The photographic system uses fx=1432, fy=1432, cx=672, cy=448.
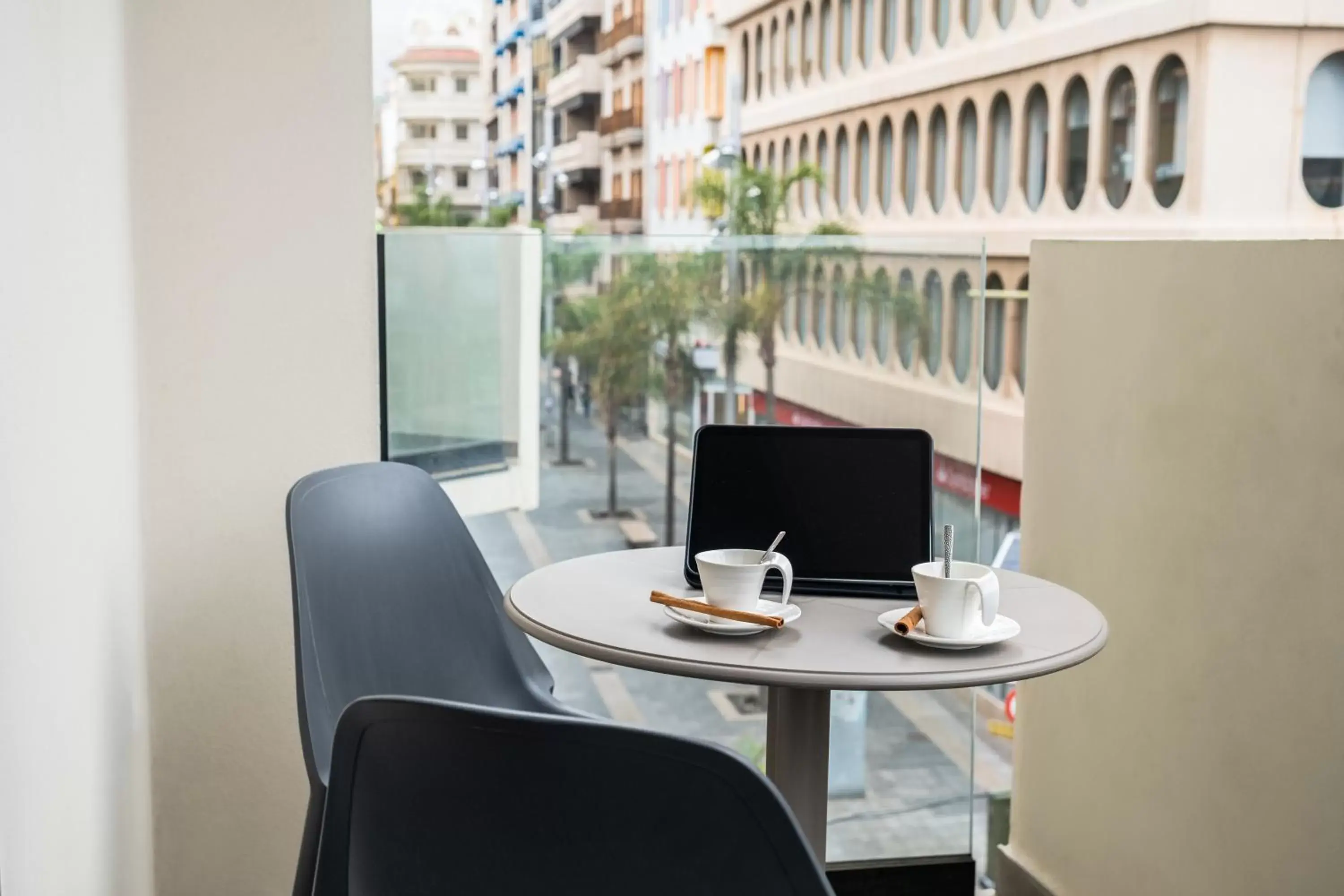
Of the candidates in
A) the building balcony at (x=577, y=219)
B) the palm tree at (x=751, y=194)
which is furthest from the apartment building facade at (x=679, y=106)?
the palm tree at (x=751, y=194)

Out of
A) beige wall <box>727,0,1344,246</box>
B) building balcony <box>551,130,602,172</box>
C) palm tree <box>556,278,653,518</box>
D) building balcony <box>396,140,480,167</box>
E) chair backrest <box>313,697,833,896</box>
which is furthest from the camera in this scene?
building balcony <box>551,130,602,172</box>

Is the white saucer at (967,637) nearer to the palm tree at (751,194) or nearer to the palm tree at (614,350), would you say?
the palm tree at (614,350)

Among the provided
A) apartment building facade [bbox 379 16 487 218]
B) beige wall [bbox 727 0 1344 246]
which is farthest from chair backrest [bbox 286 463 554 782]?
apartment building facade [bbox 379 16 487 218]

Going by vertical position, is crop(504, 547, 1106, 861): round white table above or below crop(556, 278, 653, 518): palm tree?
below

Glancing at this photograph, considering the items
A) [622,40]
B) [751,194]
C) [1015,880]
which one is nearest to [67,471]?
[1015,880]

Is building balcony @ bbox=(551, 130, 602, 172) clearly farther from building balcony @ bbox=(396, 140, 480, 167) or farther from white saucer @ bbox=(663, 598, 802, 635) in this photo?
white saucer @ bbox=(663, 598, 802, 635)

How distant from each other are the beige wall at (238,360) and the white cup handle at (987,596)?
112 centimetres

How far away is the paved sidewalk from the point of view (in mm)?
2732

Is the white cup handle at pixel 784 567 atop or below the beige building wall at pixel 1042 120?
below

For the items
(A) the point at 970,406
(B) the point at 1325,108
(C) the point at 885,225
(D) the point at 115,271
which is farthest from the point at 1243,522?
(C) the point at 885,225

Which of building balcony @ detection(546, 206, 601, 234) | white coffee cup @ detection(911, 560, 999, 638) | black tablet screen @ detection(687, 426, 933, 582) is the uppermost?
building balcony @ detection(546, 206, 601, 234)

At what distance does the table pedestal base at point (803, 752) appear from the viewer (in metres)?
1.67

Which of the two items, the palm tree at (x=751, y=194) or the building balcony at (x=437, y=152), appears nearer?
the palm tree at (x=751, y=194)

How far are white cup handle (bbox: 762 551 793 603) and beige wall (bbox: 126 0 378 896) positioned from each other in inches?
35.3
